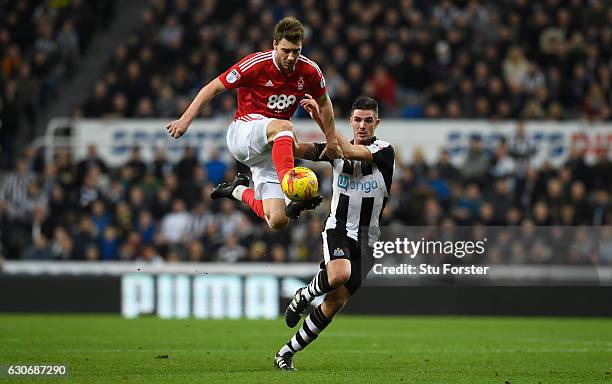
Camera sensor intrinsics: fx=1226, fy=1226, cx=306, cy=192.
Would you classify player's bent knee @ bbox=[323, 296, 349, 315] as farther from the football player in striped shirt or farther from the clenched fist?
the clenched fist

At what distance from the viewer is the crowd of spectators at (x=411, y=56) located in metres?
21.7

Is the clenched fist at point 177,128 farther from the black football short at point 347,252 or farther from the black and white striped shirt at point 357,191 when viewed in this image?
the black football short at point 347,252

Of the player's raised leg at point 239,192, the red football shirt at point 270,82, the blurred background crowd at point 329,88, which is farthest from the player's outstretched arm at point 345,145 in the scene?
the blurred background crowd at point 329,88

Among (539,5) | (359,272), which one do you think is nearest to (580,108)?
(539,5)

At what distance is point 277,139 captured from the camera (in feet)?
34.9

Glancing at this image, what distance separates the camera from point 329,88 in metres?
21.3

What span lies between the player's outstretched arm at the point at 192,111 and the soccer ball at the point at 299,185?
931mm

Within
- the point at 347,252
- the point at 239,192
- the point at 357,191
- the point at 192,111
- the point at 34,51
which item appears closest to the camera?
the point at 192,111

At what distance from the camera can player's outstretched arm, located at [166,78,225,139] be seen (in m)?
10.1

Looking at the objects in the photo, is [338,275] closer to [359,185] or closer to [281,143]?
[359,185]

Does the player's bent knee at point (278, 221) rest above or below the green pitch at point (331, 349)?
above

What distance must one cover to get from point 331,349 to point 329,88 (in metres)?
8.65

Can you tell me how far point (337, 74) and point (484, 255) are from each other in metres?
5.64

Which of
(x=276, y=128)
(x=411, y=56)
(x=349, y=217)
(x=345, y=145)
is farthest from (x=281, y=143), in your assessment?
(x=411, y=56)
